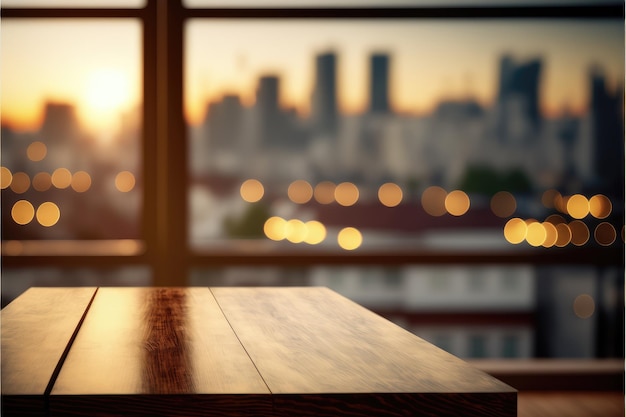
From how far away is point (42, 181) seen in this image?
349 centimetres

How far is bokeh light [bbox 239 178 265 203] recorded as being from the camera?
141 inches

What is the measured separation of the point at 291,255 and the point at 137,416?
2.72m

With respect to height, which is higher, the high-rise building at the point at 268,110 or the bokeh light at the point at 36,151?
the high-rise building at the point at 268,110

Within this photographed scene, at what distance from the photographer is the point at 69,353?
41.7 inches

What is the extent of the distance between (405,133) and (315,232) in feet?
2.09

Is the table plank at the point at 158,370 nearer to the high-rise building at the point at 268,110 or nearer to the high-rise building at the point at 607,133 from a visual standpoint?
the high-rise building at the point at 268,110

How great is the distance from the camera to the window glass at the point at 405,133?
3588 millimetres

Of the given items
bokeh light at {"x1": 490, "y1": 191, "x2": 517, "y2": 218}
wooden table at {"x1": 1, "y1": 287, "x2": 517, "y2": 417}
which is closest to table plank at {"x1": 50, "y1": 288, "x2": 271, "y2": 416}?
wooden table at {"x1": 1, "y1": 287, "x2": 517, "y2": 417}

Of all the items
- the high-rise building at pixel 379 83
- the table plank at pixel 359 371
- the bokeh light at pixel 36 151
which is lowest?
the table plank at pixel 359 371

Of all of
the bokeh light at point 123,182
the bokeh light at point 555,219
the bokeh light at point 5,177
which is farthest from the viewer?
the bokeh light at point 555,219

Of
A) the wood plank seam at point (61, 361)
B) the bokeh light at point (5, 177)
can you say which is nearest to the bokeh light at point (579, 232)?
the bokeh light at point (5, 177)

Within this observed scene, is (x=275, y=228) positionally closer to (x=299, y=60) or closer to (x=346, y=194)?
(x=346, y=194)

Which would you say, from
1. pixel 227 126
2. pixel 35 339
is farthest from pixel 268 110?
pixel 35 339

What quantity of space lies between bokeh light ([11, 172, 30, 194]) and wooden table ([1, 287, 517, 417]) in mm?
2132
